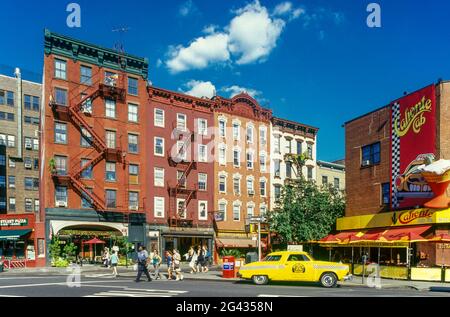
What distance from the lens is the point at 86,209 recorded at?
42.4m

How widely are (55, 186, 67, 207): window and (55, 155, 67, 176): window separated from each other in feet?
4.36

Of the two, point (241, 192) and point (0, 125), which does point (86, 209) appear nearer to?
point (241, 192)

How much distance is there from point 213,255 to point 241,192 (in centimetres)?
770

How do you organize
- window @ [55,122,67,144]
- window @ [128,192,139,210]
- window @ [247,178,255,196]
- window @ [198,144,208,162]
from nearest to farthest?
window @ [55,122,67,144]
window @ [128,192,139,210]
window @ [198,144,208,162]
window @ [247,178,255,196]

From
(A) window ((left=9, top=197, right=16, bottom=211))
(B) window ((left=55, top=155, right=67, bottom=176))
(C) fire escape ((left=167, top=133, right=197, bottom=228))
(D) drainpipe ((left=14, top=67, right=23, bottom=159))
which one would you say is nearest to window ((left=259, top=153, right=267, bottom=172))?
(C) fire escape ((left=167, top=133, right=197, bottom=228))

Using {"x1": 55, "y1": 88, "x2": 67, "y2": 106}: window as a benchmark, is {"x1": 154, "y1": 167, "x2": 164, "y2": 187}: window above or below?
below

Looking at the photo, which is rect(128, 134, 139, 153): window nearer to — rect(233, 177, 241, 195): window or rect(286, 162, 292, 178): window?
rect(233, 177, 241, 195): window

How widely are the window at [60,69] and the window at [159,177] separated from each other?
489 inches

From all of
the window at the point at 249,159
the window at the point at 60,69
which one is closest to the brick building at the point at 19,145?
the window at the point at 60,69

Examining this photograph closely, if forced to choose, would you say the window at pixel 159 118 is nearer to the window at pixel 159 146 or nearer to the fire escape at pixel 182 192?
the window at pixel 159 146

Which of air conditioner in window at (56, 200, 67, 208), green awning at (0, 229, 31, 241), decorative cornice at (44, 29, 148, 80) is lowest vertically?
green awning at (0, 229, 31, 241)

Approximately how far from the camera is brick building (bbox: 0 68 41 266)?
191 ft

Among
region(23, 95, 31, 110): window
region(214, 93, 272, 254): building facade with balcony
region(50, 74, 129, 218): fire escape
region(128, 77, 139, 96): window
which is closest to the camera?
region(50, 74, 129, 218): fire escape
